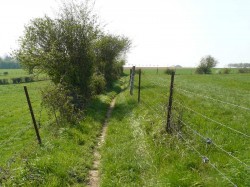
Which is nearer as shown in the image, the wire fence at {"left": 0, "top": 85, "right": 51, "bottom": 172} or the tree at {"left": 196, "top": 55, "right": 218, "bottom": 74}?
the wire fence at {"left": 0, "top": 85, "right": 51, "bottom": 172}

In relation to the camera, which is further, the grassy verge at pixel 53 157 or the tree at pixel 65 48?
the tree at pixel 65 48

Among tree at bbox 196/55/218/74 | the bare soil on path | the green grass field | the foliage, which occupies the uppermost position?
the foliage

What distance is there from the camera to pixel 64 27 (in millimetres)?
15672

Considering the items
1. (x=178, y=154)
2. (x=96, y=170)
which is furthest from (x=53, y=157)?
(x=178, y=154)

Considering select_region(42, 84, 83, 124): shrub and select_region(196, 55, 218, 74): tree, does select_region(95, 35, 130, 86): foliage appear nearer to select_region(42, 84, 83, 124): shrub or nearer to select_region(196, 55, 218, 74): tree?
select_region(42, 84, 83, 124): shrub

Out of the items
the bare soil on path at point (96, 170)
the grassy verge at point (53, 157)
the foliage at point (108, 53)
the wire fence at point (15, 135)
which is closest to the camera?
the grassy verge at point (53, 157)

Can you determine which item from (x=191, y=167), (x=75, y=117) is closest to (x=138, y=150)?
(x=191, y=167)

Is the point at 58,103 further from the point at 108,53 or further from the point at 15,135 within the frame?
the point at 108,53

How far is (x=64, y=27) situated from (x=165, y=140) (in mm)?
12026

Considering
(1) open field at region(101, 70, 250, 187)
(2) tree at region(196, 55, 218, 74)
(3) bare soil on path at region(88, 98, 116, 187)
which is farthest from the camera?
(2) tree at region(196, 55, 218, 74)

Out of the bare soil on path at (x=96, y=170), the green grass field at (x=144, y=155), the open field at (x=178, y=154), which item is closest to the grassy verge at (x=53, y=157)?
the green grass field at (x=144, y=155)

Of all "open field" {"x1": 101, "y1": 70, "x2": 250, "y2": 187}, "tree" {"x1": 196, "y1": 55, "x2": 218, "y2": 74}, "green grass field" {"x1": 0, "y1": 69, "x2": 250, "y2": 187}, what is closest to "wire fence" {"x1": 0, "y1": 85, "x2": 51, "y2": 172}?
"green grass field" {"x1": 0, "y1": 69, "x2": 250, "y2": 187}

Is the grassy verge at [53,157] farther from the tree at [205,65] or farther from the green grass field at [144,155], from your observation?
the tree at [205,65]

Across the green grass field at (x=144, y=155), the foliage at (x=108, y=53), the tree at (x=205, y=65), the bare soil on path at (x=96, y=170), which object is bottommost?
the tree at (x=205, y=65)
